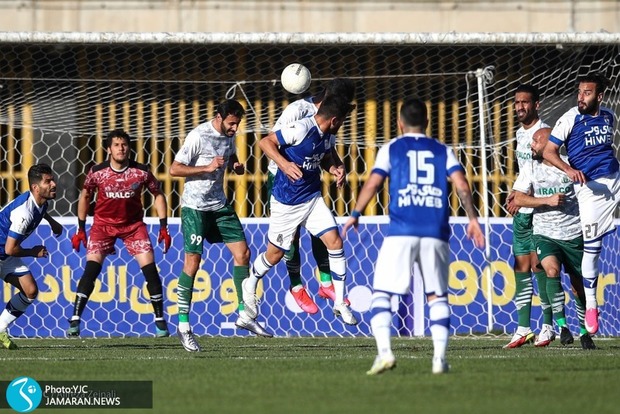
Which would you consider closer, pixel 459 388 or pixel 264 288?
pixel 459 388

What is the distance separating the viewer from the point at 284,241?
10.8 m

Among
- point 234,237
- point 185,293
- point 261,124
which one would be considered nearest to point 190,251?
point 185,293

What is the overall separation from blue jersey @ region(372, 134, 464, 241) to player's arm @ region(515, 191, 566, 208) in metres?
3.26

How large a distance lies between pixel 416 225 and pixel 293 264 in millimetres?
4134

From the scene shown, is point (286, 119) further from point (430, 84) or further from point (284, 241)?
point (430, 84)

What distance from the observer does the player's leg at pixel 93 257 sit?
11758mm

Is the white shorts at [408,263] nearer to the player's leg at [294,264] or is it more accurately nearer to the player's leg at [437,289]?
the player's leg at [437,289]

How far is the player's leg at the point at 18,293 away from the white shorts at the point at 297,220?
91.6 inches

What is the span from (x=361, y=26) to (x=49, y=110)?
273 inches

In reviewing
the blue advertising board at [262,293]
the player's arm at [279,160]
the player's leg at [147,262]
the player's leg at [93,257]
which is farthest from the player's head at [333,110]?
the blue advertising board at [262,293]

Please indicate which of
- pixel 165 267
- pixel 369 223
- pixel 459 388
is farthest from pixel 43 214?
pixel 459 388

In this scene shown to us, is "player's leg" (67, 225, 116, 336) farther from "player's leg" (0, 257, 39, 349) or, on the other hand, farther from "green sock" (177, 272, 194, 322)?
"green sock" (177, 272, 194, 322)

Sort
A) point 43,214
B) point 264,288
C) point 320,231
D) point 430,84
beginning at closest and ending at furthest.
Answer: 1. point 320,231
2. point 43,214
3. point 264,288
4. point 430,84

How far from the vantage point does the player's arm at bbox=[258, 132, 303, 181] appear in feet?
33.2
